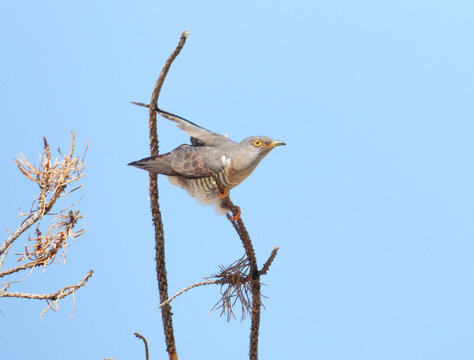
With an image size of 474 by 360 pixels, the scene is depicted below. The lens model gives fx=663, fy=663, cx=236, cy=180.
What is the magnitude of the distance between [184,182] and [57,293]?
0.59 m

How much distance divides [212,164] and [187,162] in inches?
3.1

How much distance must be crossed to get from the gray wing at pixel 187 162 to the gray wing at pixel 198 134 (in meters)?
0.08

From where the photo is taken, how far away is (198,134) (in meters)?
2.18

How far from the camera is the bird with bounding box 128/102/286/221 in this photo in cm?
200

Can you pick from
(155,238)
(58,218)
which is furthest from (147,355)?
(58,218)

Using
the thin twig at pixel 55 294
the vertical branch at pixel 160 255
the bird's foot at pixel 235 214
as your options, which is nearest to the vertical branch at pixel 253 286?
the bird's foot at pixel 235 214

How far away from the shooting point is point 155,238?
203 centimetres

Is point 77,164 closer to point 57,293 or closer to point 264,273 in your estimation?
point 57,293

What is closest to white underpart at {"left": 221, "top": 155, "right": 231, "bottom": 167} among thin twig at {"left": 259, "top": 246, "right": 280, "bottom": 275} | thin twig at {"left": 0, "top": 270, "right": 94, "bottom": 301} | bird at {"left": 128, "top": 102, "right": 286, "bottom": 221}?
bird at {"left": 128, "top": 102, "right": 286, "bottom": 221}

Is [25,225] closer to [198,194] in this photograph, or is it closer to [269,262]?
[198,194]

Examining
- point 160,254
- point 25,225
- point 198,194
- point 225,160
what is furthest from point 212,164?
point 25,225

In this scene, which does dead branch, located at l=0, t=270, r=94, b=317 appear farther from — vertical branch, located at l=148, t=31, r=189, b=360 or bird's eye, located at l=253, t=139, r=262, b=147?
bird's eye, located at l=253, t=139, r=262, b=147

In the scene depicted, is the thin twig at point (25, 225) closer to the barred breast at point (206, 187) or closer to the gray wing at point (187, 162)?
the gray wing at point (187, 162)

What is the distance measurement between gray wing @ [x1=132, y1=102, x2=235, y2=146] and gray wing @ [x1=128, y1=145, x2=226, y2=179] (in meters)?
0.08
